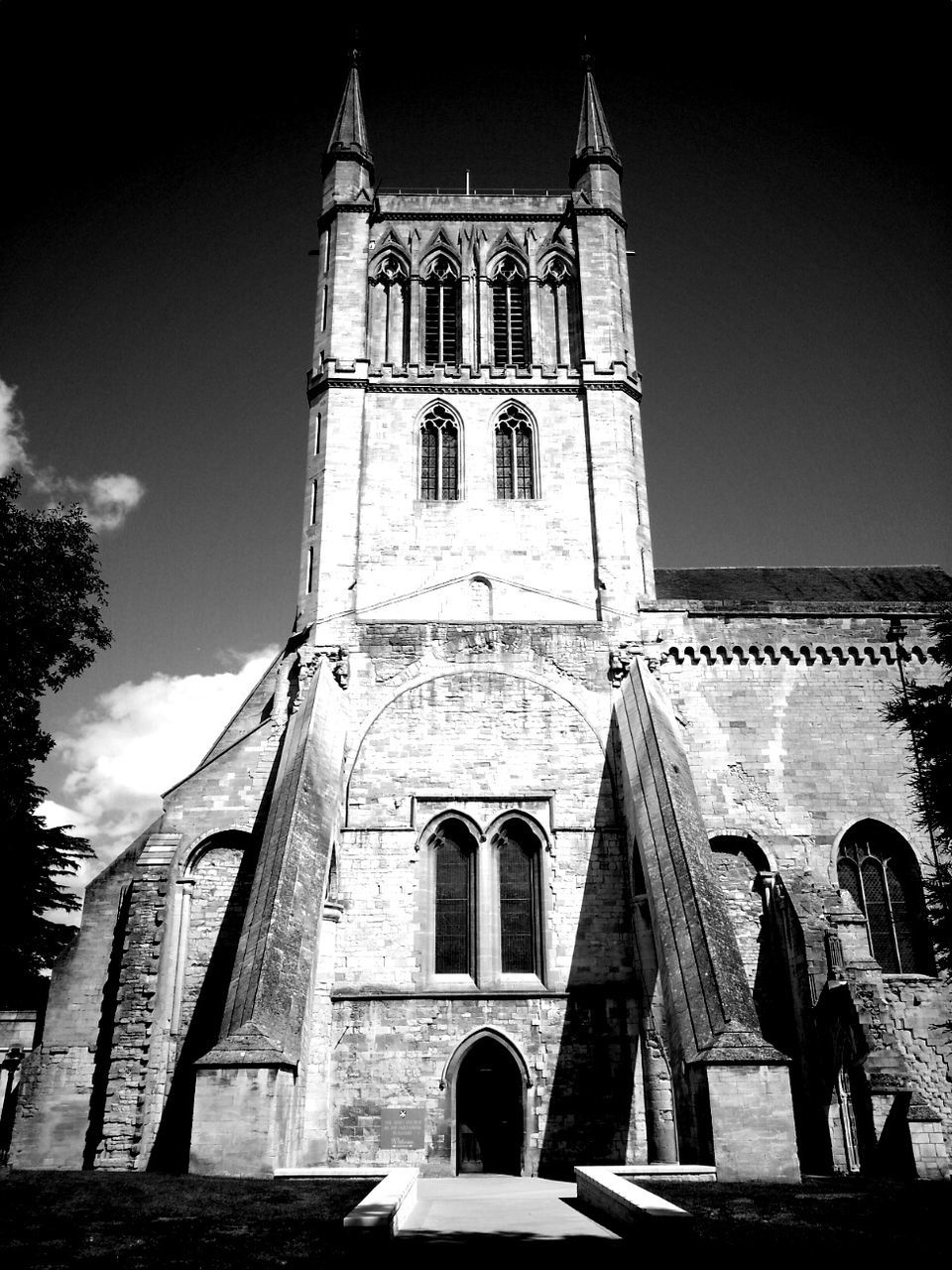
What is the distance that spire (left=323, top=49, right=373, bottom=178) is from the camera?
29.2 m

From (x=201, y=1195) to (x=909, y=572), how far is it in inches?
985

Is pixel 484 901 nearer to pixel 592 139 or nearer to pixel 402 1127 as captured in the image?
pixel 402 1127

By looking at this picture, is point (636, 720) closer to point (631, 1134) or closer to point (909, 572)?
point (631, 1134)

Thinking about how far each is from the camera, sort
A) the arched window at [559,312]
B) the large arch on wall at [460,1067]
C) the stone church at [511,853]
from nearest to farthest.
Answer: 1. the stone church at [511,853]
2. the large arch on wall at [460,1067]
3. the arched window at [559,312]

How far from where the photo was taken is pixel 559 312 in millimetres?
27672

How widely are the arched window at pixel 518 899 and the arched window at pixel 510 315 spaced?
1271 centimetres

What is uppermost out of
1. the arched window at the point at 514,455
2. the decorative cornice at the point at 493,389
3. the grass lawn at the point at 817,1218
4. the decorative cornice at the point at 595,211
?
the decorative cornice at the point at 595,211

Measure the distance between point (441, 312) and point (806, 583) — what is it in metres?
12.2

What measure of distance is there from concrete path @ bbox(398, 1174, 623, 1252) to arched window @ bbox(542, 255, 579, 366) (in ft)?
63.3

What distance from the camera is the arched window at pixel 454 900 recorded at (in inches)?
757

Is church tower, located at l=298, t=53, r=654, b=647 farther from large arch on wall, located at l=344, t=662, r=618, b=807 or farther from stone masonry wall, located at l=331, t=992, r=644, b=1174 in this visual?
stone masonry wall, located at l=331, t=992, r=644, b=1174

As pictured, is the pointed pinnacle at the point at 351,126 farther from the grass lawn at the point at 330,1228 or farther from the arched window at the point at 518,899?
the grass lawn at the point at 330,1228

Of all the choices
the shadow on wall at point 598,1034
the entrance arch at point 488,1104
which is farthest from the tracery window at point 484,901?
the entrance arch at point 488,1104

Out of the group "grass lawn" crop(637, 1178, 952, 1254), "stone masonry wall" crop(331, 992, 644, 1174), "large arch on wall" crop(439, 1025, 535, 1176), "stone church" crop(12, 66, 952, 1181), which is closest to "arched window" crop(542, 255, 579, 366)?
"stone church" crop(12, 66, 952, 1181)
